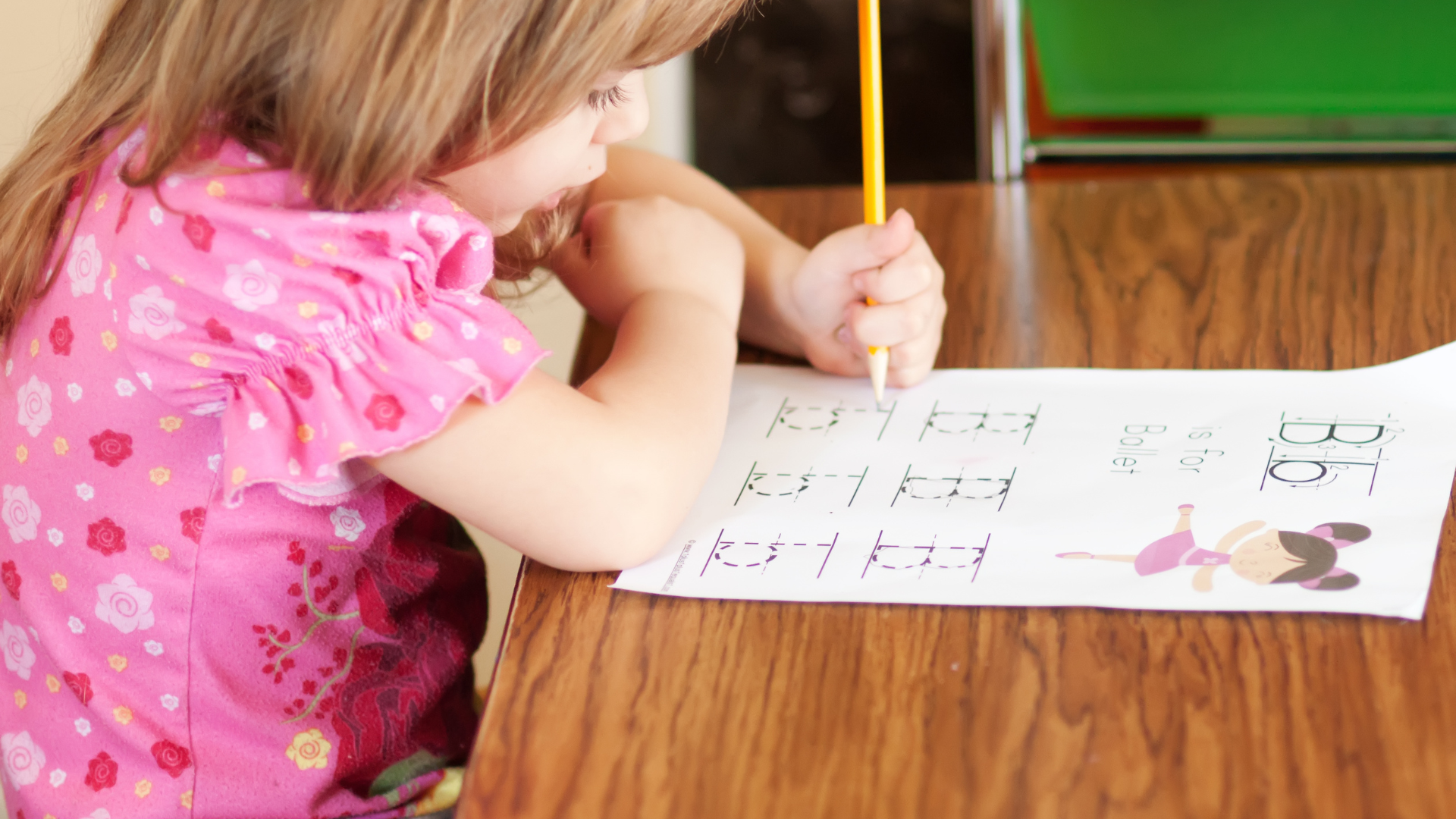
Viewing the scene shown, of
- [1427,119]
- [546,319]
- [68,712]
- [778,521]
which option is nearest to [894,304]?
[778,521]

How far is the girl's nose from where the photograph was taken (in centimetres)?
63

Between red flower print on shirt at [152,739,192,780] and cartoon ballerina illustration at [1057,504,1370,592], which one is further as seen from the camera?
red flower print on shirt at [152,739,192,780]

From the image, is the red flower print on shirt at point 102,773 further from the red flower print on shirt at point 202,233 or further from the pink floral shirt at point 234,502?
the red flower print on shirt at point 202,233

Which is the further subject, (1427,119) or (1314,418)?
(1427,119)

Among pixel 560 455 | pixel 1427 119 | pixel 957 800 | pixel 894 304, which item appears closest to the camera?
pixel 957 800

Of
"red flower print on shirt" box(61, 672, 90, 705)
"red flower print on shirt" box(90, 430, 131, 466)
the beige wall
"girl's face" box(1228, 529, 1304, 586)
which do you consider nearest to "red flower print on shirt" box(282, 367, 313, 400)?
"red flower print on shirt" box(90, 430, 131, 466)

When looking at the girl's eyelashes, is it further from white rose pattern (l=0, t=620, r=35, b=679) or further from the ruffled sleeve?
white rose pattern (l=0, t=620, r=35, b=679)

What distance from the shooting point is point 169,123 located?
1.84 ft

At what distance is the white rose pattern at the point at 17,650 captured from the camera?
67 centimetres

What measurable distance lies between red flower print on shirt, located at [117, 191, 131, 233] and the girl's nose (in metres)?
0.20

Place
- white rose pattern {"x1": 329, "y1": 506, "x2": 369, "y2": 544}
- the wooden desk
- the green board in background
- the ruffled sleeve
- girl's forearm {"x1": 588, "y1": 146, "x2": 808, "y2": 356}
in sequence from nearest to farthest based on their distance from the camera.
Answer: the wooden desk → the ruffled sleeve → white rose pattern {"x1": 329, "y1": 506, "x2": 369, "y2": 544} → girl's forearm {"x1": 588, "y1": 146, "x2": 808, "y2": 356} → the green board in background

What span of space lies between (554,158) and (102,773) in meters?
0.36

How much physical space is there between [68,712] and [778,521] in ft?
1.17

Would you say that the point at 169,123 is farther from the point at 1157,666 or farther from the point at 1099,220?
the point at 1099,220
